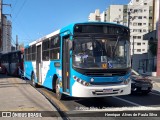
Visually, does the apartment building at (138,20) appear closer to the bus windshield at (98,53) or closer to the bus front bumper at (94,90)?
the bus windshield at (98,53)

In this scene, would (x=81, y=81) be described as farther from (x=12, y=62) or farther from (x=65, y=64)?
(x=12, y=62)

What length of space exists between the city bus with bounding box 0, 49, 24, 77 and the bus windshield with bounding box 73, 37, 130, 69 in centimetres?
2125

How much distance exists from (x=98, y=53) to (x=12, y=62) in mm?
29067

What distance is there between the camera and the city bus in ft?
116

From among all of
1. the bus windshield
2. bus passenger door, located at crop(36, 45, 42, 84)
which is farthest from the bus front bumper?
bus passenger door, located at crop(36, 45, 42, 84)

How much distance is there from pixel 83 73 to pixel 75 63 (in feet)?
1.71

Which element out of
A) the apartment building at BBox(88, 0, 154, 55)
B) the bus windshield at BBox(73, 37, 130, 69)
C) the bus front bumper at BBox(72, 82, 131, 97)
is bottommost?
the bus front bumper at BBox(72, 82, 131, 97)

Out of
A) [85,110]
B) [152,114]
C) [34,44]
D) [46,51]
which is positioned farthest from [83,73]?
[34,44]

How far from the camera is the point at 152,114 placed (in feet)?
36.6

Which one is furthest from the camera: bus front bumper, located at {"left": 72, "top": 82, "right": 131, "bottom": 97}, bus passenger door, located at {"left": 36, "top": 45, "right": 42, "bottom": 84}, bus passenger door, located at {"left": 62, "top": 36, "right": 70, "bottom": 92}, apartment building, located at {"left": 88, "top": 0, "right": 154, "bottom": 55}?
apartment building, located at {"left": 88, "top": 0, "right": 154, "bottom": 55}

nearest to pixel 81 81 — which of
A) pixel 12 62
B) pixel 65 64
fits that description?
pixel 65 64

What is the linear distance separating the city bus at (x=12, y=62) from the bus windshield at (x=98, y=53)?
21.3 metres

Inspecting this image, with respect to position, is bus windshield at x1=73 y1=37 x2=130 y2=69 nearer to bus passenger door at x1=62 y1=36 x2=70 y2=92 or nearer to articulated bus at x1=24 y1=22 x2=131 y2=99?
articulated bus at x1=24 y1=22 x2=131 y2=99

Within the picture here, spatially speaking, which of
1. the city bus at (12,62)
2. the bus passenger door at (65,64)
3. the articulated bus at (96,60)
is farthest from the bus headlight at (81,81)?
the city bus at (12,62)
